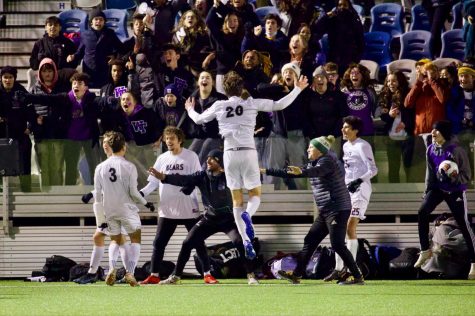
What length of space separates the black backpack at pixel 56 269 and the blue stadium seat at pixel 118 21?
6074 millimetres

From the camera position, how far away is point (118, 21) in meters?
23.3

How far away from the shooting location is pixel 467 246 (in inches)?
675

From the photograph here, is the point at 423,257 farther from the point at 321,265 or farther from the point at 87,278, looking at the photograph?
the point at 87,278

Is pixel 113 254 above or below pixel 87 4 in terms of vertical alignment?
below

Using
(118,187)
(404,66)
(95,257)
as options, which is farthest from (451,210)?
(404,66)

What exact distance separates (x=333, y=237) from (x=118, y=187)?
2.79 m

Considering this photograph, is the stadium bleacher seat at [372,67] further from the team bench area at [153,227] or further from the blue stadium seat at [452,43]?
the team bench area at [153,227]

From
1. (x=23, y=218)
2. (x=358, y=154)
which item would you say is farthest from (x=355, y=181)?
(x=23, y=218)

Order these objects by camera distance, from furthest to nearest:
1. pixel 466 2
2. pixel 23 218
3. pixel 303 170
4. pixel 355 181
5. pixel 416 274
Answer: pixel 466 2
pixel 23 218
pixel 416 274
pixel 355 181
pixel 303 170

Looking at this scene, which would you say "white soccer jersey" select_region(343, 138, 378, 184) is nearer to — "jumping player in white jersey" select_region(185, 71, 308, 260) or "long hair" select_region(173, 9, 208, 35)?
"jumping player in white jersey" select_region(185, 71, 308, 260)

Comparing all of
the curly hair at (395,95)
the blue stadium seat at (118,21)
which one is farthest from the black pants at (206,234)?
the blue stadium seat at (118,21)

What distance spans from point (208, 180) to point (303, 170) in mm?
1738

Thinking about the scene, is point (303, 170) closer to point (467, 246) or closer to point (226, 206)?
point (226, 206)

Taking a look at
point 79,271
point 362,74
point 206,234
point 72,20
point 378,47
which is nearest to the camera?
point 206,234
